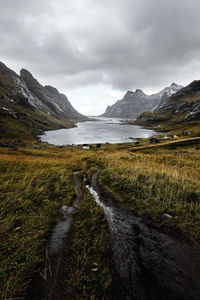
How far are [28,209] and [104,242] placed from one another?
4.71 metres

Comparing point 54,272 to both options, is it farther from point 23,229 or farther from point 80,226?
point 23,229

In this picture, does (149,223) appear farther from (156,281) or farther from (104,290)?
(104,290)

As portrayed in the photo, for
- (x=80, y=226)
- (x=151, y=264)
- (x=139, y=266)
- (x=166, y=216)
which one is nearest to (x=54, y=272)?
(x=80, y=226)

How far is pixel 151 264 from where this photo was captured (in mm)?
3982

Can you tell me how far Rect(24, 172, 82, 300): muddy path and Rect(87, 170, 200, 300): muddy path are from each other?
1.66 meters

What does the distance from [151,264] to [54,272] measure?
10.7 ft

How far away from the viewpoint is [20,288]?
3.19 metres

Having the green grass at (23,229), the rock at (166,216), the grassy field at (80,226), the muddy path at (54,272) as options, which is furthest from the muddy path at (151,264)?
the green grass at (23,229)

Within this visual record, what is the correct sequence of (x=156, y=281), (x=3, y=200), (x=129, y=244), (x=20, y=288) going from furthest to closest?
(x=3, y=200) < (x=129, y=244) < (x=156, y=281) < (x=20, y=288)

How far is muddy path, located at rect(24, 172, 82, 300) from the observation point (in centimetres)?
318

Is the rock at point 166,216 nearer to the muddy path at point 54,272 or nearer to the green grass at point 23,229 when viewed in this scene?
the muddy path at point 54,272

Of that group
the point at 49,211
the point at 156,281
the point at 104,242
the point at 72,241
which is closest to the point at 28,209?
the point at 49,211

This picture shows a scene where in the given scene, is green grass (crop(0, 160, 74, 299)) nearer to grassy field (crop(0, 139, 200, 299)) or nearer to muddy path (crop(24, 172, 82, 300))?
grassy field (crop(0, 139, 200, 299))


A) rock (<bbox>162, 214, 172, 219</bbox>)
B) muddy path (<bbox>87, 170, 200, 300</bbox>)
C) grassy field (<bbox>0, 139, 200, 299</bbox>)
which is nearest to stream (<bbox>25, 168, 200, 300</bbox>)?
muddy path (<bbox>87, 170, 200, 300</bbox>)
